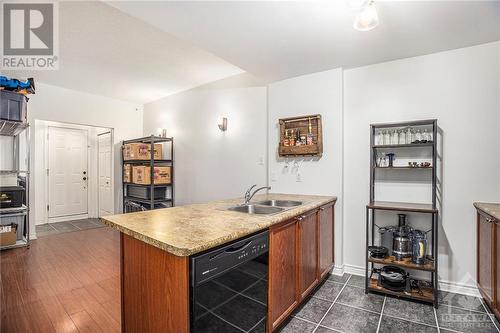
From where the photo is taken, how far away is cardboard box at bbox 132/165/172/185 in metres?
4.45

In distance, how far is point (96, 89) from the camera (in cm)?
454

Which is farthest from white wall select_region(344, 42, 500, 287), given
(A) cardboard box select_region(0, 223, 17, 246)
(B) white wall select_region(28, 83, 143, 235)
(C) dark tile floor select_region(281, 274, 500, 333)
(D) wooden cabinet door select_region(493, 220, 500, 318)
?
(A) cardboard box select_region(0, 223, 17, 246)

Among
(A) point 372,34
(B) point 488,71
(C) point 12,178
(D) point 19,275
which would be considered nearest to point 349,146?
(A) point 372,34

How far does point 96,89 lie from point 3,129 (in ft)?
5.17

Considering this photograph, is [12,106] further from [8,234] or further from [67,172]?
[67,172]

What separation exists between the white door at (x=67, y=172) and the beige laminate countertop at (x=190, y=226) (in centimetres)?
505

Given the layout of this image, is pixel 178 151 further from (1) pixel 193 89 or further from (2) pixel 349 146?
(2) pixel 349 146

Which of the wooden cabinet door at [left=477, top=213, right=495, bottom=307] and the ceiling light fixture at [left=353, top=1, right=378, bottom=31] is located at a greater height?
the ceiling light fixture at [left=353, top=1, right=378, bottom=31]

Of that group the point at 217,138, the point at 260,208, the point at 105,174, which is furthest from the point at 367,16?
the point at 105,174

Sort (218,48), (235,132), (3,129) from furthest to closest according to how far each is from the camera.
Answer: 1. (235,132)
2. (3,129)
3. (218,48)

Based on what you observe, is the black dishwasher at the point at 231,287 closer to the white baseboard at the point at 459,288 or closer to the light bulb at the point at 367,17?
the light bulb at the point at 367,17

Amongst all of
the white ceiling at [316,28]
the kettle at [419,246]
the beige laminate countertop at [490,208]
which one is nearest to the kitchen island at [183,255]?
the kettle at [419,246]

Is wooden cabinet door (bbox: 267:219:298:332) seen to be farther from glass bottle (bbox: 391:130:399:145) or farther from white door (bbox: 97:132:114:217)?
white door (bbox: 97:132:114:217)

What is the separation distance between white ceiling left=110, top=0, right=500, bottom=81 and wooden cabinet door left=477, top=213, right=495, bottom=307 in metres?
1.60
